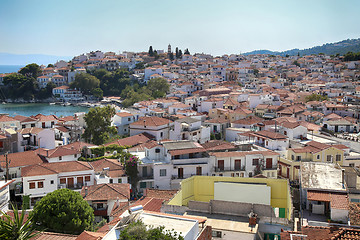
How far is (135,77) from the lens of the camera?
7231 cm

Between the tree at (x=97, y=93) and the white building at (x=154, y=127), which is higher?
the tree at (x=97, y=93)

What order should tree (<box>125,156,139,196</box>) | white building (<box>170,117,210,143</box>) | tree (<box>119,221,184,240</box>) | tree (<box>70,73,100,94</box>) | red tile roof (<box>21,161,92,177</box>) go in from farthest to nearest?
1. tree (<box>70,73,100,94</box>)
2. white building (<box>170,117,210,143</box>)
3. tree (<box>125,156,139,196</box>)
4. red tile roof (<box>21,161,92,177</box>)
5. tree (<box>119,221,184,240</box>)

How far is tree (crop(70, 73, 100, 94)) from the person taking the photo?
2776 inches

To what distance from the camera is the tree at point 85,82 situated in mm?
70500

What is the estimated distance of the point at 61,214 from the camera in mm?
11586

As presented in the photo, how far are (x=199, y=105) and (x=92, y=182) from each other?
901 inches

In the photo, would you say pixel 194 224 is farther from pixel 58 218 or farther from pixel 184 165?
pixel 184 165

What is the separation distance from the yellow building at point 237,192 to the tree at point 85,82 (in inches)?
2391

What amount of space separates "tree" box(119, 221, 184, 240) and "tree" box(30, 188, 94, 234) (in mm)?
5507

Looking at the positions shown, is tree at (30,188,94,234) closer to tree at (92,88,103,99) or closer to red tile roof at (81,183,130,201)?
red tile roof at (81,183,130,201)

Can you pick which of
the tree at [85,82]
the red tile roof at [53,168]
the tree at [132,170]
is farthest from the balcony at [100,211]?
the tree at [85,82]

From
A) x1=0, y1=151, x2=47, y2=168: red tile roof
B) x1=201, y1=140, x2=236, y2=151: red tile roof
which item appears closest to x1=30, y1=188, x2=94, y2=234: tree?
x1=0, y1=151, x2=47, y2=168: red tile roof

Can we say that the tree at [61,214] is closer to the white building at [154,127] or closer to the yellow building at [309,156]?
the yellow building at [309,156]

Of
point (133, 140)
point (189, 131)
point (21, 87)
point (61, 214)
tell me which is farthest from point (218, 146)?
point (21, 87)
